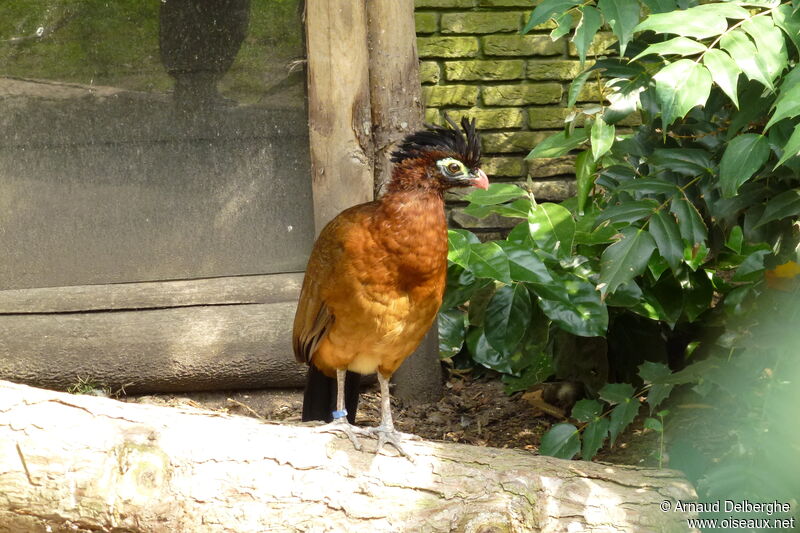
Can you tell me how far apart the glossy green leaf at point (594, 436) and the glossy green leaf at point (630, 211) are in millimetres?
994

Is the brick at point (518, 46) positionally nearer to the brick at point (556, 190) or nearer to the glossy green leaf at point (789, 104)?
the brick at point (556, 190)

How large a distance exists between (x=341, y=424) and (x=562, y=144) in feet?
5.19

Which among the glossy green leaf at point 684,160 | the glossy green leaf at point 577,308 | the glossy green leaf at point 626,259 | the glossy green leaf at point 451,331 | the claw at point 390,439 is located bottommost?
the glossy green leaf at point 451,331

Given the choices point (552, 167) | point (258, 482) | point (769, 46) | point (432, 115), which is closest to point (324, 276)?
point (258, 482)

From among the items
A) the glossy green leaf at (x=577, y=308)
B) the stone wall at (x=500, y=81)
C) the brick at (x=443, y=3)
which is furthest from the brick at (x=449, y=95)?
the glossy green leaf at (x=577, y=308)

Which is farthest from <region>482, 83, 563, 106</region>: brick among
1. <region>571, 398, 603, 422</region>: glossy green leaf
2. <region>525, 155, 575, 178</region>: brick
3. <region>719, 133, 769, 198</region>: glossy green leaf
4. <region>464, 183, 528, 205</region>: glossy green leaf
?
<region>719, 133, 769, 198</region>: glossy green leaf

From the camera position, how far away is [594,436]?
3.55m

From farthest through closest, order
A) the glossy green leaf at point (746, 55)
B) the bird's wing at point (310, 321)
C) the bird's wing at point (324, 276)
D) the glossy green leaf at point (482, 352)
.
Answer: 1. the glossy green leaf at point (482, 352)
2. the bird's wing at point (310, 321)
3. the bird's wing at point (324, 276)
4. the glossy green leaf at point (746, 55)

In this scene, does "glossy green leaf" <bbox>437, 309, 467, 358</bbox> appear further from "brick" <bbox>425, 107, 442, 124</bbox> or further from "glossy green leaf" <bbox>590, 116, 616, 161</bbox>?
"glossy green leaf" <bbox>590, 116, 616, 161</bbox>

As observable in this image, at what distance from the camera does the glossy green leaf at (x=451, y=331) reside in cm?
472

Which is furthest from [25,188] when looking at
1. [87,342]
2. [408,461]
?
[408,461]

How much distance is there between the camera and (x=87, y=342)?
4.63m

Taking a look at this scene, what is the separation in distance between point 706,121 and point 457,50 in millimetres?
2341

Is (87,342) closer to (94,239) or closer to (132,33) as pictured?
(94,239)
